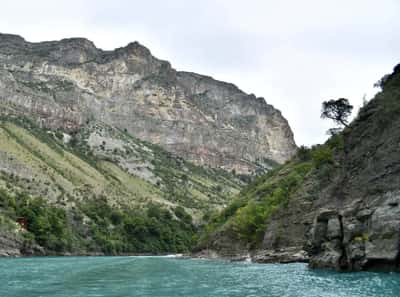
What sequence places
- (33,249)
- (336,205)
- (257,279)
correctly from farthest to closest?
(33,249), (336,205), (257,279)

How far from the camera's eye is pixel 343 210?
162ft

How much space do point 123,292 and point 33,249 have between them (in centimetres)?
7692

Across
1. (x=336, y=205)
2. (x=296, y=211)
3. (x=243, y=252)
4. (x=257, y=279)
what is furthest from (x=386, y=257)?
(x=243, y=252)

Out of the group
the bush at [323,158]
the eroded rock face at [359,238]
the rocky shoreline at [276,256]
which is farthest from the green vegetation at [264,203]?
the eroded rock face at [359,238]

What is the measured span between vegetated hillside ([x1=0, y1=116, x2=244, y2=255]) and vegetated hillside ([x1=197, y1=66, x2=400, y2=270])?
41.4 meters

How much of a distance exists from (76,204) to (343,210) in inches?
4064

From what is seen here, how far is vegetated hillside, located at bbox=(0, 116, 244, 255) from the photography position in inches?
4385

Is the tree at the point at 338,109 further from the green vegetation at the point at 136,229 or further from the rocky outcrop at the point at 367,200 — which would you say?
the green vegetation at the point at 136,229

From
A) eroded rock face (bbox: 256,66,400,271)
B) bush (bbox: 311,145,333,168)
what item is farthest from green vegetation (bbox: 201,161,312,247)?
eroded rock face (bbox: 256,66,400,271)

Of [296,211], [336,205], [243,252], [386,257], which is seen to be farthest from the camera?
[243,252]

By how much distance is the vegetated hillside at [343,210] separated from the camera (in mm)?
42875

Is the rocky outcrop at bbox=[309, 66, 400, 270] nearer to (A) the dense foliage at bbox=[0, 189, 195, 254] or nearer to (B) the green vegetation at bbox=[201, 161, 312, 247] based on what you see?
(B) the green vegetation at bbox=[201, 161, 312, 247]

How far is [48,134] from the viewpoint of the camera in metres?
198

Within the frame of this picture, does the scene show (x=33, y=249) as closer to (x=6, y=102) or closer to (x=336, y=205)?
(x=336, y=205)
